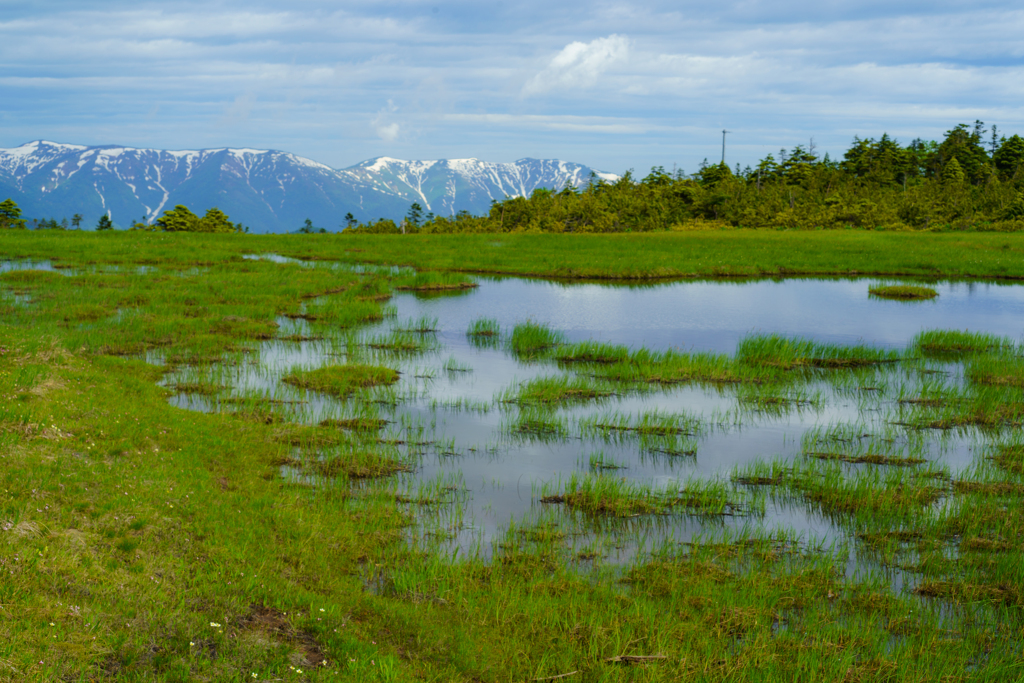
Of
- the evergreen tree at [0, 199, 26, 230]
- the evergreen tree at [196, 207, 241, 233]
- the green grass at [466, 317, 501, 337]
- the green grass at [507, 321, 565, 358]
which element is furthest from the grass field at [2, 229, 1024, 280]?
the evergreen tree at [0, 199, 26, 230]

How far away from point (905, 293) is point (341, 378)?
1224 inches

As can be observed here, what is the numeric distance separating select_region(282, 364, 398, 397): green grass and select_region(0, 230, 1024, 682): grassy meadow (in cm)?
9

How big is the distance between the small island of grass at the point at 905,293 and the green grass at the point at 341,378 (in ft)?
94.0

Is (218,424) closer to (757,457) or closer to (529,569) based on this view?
(529,569)

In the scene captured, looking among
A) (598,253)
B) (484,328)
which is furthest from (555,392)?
(598,253)

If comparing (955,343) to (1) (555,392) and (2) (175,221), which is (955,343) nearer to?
(1) (555,392)

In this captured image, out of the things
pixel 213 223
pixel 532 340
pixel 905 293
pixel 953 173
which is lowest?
pixel 532 340

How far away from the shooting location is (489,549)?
31.0 feet

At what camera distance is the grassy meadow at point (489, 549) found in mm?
6516

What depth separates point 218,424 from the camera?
13164mm

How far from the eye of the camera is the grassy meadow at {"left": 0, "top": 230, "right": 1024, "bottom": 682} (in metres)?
6.52

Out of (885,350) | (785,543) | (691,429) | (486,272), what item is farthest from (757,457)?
(486,272)

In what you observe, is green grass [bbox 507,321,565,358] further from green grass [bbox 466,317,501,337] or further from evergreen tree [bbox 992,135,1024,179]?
evergreen tree [bbox 992,135,1024,179]

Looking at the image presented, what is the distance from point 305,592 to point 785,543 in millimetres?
6455
